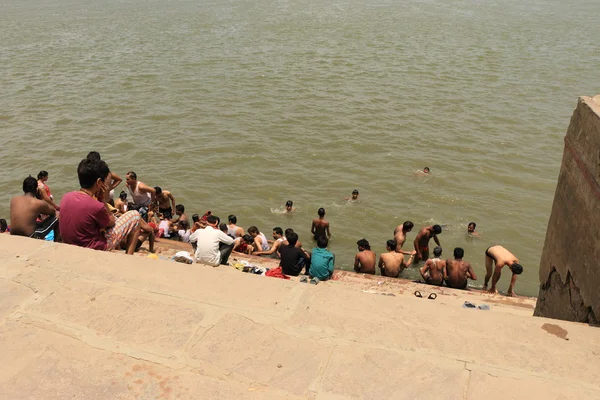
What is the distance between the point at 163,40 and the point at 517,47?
19.5m

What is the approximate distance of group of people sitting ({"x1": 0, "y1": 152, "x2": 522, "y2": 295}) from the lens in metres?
5.41

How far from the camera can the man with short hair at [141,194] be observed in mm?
11672

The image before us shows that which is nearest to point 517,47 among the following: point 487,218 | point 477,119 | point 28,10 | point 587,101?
point 477,119

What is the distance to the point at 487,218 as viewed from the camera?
41.9ft

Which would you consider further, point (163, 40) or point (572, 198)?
point (163, 40)

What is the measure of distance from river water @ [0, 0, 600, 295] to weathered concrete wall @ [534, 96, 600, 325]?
4.14 m

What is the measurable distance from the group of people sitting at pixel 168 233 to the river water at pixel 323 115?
3.80ft

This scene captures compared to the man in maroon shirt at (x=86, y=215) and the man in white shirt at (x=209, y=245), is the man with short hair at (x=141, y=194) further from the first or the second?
the man in maroon shirt at (x=86, y=215)

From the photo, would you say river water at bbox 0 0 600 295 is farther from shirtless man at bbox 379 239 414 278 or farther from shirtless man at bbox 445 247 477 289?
shirtless man at bbox 445 247 477 289

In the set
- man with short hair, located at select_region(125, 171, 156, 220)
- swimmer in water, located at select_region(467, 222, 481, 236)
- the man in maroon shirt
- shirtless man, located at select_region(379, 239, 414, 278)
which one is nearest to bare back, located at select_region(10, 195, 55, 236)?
the man in maroon shirt

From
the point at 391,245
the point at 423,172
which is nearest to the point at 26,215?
the point at 391,245

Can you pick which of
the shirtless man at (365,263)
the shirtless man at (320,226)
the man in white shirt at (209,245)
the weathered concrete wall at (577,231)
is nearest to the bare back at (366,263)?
the shirtless man at (365,263)

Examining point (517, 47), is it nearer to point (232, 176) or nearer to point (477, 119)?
point (477, 119)

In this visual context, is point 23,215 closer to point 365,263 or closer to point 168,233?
point 168,233
